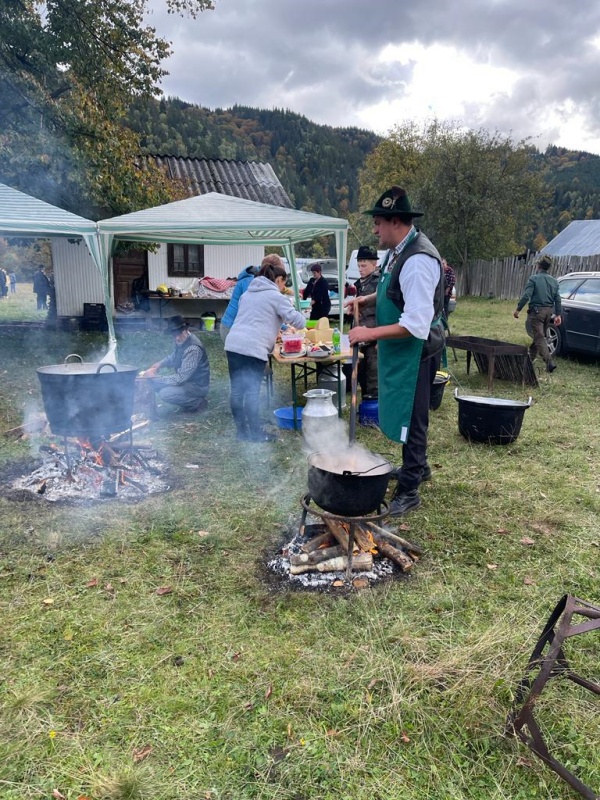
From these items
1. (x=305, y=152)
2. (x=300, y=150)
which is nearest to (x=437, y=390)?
(x=305, y=152)

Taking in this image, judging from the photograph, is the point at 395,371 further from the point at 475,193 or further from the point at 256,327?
the point at 475,193

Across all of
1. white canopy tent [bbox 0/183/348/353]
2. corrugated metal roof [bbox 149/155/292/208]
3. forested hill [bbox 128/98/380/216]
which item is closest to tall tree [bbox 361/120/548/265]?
corrugated metal roof [bbox 149/155/292/208]

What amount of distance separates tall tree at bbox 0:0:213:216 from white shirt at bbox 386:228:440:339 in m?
10.3

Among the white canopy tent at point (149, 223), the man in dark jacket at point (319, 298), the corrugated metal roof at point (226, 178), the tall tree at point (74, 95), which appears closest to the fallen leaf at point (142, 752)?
the white canopy tent at point (149, 223)

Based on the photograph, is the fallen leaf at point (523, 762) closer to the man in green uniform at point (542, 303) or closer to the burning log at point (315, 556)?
the burning log at point (315, 556)

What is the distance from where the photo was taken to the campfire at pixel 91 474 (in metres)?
4.37

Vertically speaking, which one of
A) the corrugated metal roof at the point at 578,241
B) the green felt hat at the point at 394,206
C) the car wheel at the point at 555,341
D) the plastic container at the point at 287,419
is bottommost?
the plastic container at the point at 287,419

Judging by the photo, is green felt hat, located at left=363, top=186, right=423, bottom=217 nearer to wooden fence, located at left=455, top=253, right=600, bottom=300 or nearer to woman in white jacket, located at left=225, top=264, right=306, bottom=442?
woman in white jacket, located at left=225, top=264, right=306, bottom=442

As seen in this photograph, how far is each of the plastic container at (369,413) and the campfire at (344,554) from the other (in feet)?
9.14

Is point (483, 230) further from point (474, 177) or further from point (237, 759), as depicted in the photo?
point (237, 759)

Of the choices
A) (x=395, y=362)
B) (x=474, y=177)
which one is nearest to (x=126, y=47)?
(x=395, y=362)

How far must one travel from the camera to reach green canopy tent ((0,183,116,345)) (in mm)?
6980

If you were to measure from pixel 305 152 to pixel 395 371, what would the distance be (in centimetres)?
7813

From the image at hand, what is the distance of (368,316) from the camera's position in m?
6.54
